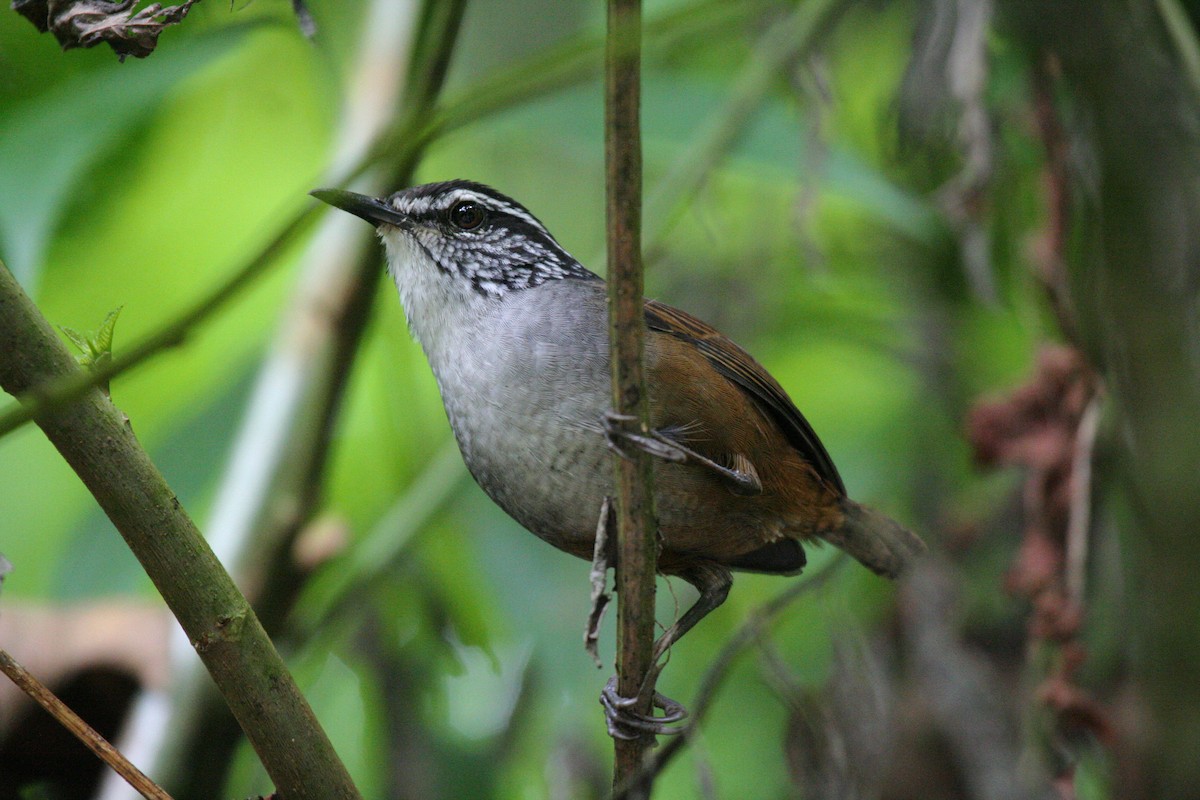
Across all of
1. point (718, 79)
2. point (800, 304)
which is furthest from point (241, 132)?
point (800, 304)

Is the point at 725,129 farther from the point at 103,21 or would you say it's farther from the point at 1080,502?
the point at 103,21

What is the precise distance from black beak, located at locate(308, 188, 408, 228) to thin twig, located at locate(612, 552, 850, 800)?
144 cm

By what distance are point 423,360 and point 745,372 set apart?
7.89ft

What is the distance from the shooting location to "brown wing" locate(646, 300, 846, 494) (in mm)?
3131

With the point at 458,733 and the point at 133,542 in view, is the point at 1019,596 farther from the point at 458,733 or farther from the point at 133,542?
the point at 133,542

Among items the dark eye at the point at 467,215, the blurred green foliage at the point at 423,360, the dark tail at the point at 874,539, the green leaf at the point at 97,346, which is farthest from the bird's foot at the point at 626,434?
the dark tail at the point at 874,539

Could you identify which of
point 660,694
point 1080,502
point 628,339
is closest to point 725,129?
point 1080,502

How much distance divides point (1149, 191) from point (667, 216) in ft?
5.52

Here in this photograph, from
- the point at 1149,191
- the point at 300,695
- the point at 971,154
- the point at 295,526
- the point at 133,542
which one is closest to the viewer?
the point at 133,542

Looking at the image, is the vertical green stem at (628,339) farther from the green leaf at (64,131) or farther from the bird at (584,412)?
the green leaf at (64,131)

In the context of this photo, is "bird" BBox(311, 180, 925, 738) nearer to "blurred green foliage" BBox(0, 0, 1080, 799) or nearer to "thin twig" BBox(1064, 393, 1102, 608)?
"blurred green foliage" BBox(0, 0, 1080, 799)

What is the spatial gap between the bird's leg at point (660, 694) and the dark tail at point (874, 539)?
17.5 inches

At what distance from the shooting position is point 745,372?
125 inches

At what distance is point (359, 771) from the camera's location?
4352 millimetres
